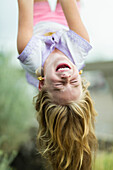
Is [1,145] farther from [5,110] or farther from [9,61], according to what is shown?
[9,61]

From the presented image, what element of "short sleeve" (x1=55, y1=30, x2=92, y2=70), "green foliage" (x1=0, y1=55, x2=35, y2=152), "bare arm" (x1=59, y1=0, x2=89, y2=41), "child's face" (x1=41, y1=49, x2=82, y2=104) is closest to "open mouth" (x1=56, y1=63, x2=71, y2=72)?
"child's face" (x1=41, y1=49, x2=82, y2=104)

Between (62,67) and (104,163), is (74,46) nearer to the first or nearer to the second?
(62,67)

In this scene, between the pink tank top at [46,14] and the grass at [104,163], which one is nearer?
the pink tank top at [46,14]

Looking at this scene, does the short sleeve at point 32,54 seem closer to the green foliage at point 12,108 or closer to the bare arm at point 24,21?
the bare arm at point 24,21

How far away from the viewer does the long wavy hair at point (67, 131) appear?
143cm

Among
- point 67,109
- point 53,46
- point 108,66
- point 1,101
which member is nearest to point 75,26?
point 53,46

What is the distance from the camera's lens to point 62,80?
1.35m

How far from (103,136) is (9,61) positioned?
5.29 feet

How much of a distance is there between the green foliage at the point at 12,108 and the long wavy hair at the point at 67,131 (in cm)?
196

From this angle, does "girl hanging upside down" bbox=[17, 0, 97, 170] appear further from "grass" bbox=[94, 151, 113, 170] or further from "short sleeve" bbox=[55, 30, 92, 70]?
"grass" bbox=[94, 151, 113, 170]

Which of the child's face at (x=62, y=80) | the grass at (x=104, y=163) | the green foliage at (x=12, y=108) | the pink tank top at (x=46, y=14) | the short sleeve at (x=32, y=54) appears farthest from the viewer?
the green foliage at (x=12, y=108)

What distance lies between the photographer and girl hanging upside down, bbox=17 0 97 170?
1.38 m

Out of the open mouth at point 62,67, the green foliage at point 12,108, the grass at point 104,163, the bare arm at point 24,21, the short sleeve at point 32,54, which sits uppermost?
the bare arm at point 24,21

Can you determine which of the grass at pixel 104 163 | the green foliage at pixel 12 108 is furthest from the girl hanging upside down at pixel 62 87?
the green foliage at pixel 12 108
